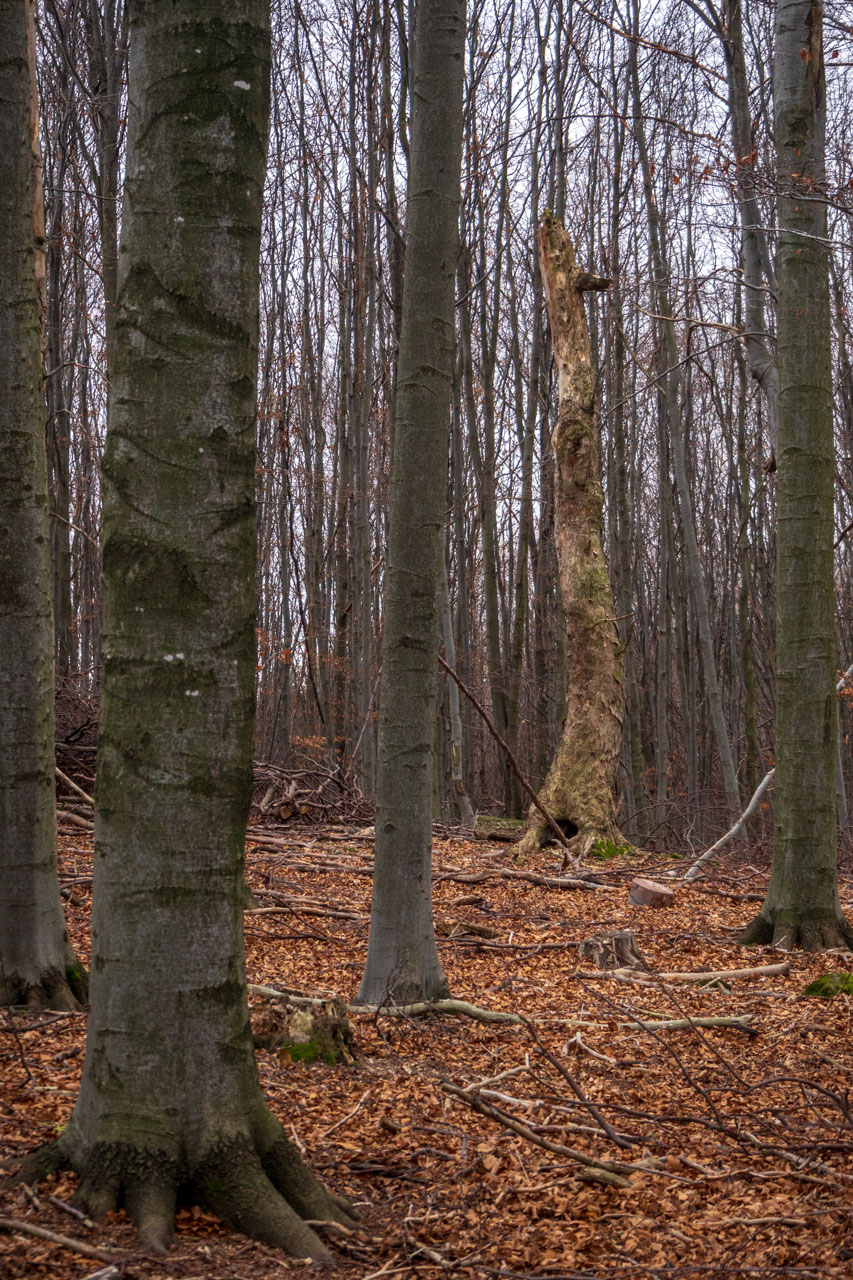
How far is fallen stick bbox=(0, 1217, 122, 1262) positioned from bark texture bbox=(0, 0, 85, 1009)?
192cm

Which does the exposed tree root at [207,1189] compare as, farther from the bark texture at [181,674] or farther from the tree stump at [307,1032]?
the tree stump at [307,1032]

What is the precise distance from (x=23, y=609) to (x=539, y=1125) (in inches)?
105

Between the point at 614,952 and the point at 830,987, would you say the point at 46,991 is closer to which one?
the point at 614,952

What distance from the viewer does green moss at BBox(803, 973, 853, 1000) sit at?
4922 millimetres

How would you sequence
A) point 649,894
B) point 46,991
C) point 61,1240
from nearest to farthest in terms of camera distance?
point 61,1240 < point 46,991 < point 649,894

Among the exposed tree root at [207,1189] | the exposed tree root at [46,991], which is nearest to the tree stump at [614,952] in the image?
the exposed tree root at [46,991]

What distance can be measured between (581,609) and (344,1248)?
330 inches

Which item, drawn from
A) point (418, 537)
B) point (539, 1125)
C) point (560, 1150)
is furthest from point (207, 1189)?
point (418, 537)

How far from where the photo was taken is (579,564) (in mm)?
10344

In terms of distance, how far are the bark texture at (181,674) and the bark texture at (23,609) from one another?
1684 millimetres

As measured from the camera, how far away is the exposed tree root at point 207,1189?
217 cm

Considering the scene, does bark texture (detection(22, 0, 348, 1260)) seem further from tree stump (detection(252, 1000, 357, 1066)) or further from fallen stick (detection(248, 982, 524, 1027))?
fallen stick (detection(248, 982, 524, 1027))

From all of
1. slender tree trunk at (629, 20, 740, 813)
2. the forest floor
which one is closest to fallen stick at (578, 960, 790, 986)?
the forest floor

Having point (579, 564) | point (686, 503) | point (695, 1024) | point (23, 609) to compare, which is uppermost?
point (686, 503)
